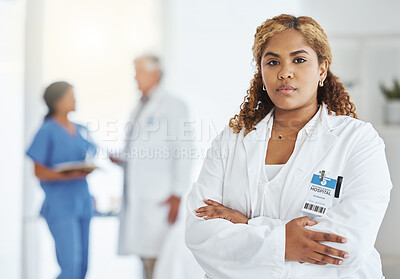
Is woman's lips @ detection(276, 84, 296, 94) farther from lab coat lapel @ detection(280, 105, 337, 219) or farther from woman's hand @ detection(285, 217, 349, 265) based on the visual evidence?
woman's hand @ detection(285, 217, 349, 265)

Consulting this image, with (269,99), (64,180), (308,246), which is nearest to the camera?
(308,246)

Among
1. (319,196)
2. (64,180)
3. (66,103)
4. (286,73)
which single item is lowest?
(64,180)

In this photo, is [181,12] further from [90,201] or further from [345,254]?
[345,254]

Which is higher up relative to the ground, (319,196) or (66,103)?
(66,103)

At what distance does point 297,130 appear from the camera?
52.2 inches

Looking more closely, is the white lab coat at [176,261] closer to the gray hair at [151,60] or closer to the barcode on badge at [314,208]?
the gray hair at [151,60]

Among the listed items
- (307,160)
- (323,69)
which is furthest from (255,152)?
(323,69)

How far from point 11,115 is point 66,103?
1.01ft

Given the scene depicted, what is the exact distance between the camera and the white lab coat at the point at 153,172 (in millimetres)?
2537

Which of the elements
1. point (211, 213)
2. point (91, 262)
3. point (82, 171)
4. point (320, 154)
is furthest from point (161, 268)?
point (320, 154)

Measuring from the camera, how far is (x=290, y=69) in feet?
4.05

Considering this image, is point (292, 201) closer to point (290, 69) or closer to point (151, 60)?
point (290, 69)

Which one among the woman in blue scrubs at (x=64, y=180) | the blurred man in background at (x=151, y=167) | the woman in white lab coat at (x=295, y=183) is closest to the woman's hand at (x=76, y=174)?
the woman in blue scrubs at (x=64, y=180)

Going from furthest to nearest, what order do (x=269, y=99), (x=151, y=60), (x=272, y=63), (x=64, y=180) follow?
1. (x=151, y=60)
2. (x=64, y=180)
3. (x=269, y=99)
4. (x=272, y=63)
